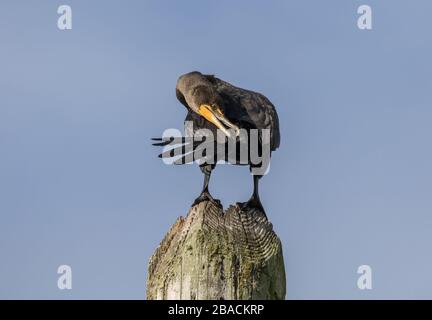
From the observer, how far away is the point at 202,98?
1075cm

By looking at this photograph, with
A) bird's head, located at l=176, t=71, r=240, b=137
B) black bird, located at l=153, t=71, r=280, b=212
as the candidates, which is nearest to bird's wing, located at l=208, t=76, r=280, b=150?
black bird, located at l=153, t=71, r=280, b=212

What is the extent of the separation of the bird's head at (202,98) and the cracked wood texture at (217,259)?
11.7 ft

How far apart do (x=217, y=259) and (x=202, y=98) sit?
4929mm

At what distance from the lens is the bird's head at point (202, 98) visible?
33.5ft

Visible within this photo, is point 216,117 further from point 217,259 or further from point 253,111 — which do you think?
point 217,259

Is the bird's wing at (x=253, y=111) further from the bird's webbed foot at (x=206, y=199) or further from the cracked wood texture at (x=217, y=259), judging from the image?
the cracked wood texture at (x=217, y=259)

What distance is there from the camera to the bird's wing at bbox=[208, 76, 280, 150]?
10.2m

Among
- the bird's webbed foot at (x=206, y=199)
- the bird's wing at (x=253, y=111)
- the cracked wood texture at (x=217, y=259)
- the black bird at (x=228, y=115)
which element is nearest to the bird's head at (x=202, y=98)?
the black bird at (x=228, y=115)

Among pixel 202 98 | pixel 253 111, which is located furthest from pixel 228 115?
pixel 202 98

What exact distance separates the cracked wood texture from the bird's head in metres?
3.57

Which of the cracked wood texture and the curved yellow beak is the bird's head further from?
the cracked wood texture
